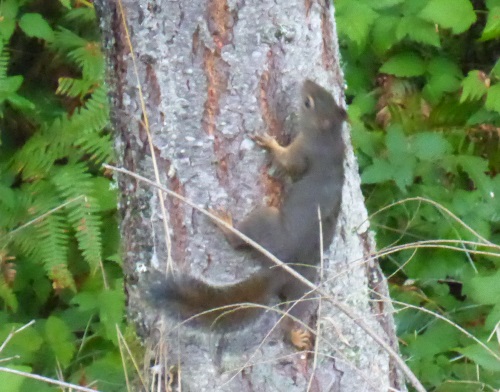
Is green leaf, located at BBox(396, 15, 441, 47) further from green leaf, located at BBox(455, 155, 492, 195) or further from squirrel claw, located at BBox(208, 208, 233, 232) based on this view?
squirrel claw, located at BBox(208, 208, 233, 232)

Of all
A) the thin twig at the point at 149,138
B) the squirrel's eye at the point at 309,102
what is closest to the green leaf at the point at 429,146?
the squirrel's eye at the point at 309,102

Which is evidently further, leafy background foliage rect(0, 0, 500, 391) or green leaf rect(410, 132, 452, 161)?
A: green leaf rect(410, 132, 452, 161)

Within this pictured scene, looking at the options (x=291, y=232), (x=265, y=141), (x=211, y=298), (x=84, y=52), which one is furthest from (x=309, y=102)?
(x=84, y=52)

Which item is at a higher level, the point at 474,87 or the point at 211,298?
the point at 211,298

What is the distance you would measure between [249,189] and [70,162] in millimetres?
1104

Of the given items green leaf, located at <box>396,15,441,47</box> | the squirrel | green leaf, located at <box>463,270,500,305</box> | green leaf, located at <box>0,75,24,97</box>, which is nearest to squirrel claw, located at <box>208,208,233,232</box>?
the squirrel

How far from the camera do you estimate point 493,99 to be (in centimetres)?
270

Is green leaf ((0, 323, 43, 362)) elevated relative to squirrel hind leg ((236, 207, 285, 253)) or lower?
lower

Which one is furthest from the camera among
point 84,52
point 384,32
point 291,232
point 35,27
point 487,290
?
point 384,32

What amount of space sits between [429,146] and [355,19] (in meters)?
0.53

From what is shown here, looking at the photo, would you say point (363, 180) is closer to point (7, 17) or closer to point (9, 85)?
point (9, 85)

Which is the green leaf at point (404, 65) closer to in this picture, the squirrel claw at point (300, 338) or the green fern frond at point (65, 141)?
the green fern frond at point (65, 141)

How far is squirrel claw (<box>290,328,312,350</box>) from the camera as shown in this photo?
1.75 meters

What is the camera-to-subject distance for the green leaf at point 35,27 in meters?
2.61
